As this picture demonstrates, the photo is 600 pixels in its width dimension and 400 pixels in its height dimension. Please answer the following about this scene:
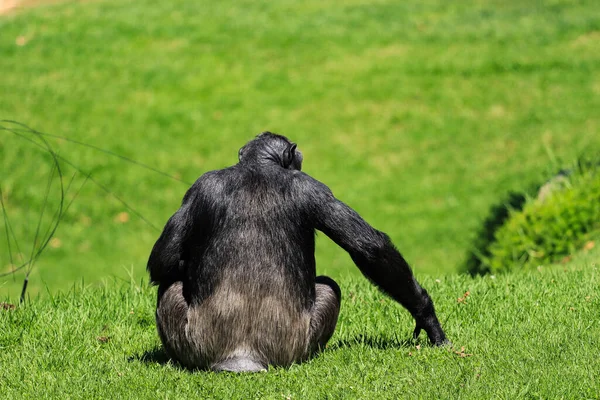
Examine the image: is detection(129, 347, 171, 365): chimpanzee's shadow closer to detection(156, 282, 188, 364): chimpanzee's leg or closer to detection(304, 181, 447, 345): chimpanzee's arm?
detection(156, 282, 188, 364): chimpanzee's leg

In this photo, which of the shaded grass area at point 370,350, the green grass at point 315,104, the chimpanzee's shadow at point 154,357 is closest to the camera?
the shaded grass area at point 370,350

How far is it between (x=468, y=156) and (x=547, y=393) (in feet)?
35.1

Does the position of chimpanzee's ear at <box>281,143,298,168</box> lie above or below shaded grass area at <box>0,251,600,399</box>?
above

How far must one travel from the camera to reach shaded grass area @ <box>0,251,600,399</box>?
→ 14.9ft

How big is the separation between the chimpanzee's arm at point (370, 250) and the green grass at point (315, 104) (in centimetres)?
747

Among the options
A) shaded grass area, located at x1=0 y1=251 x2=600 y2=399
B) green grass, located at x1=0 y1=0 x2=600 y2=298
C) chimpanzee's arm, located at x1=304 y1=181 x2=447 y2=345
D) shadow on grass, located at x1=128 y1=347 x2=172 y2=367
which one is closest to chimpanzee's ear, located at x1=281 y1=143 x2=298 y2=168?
chimpanzee's arm, located at x1=304 y1=181 x2=447 y2=345

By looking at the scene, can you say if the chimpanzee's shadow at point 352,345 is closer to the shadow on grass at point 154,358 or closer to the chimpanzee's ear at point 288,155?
the shadow on grass at point 154,358

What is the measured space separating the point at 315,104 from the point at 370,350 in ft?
37.3

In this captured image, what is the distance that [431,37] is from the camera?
57.5ft

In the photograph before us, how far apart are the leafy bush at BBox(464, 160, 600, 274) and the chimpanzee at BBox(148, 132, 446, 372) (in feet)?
15.7

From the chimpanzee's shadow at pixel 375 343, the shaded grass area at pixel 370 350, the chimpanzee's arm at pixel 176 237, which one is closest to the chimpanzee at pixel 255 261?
the chimpanzee's arm at pixel 176 237

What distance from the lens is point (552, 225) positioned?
367 inches

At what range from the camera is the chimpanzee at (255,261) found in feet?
15.6

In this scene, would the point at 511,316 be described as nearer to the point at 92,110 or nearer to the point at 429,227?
the point at 429,227
